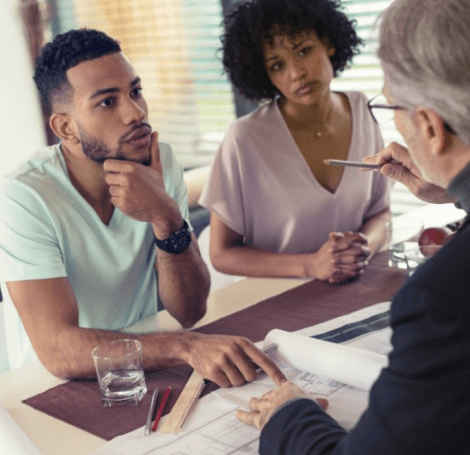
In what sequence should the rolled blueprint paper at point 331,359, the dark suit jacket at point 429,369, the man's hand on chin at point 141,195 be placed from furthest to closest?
the man's hand on chin at point 141,195, the rolled blueprint paper at point 331,359, the dark suit jacket at point 429,369

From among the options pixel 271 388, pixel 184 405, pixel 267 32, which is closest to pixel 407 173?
pixel 271 388

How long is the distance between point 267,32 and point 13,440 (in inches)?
52.3

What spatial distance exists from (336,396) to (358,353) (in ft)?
0.27

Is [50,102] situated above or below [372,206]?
above

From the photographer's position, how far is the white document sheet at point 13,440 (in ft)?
3.43

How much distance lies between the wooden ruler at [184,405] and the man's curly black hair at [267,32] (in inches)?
43.7

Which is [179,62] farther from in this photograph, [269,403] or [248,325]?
[269,403]

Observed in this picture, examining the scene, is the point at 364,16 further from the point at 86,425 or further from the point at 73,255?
the point at 86,425

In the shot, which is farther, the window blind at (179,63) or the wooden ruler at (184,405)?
the window blind at (179,63)

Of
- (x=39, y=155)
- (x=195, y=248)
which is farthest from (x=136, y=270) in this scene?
(x=39, y=155)

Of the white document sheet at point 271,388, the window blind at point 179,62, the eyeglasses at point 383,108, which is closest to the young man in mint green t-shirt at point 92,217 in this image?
the white document sheet at point 271,388

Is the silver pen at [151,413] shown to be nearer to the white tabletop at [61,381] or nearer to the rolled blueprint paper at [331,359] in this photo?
the white tabletop at [61,381]

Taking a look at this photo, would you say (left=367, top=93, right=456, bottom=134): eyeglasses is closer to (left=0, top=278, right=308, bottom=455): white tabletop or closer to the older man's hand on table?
the older man's hand on table

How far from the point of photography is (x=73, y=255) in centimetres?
158
